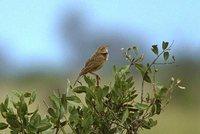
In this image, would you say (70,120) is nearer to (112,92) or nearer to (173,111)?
(112,92)

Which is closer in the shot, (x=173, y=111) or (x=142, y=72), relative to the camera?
(x=142, y=72)

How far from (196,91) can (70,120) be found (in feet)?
76.1

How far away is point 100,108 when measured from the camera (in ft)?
10.8

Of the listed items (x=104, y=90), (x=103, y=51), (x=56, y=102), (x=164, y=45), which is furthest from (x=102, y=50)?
(x=56, y=102)

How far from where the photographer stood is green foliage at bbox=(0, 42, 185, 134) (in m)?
3.27

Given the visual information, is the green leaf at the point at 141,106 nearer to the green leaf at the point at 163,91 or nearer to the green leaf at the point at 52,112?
the green leaf at the point at 163,91

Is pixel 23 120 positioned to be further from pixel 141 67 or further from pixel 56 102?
pixel 141 67

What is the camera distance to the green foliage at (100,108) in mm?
3273

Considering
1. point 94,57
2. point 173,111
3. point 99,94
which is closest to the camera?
point 99,94

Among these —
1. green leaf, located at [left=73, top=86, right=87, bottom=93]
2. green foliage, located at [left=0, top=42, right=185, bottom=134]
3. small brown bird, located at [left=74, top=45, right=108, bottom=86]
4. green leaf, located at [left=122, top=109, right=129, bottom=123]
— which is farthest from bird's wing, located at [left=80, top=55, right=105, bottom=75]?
green leaf, located at [left=122, top=109, right=129, bottom=123]

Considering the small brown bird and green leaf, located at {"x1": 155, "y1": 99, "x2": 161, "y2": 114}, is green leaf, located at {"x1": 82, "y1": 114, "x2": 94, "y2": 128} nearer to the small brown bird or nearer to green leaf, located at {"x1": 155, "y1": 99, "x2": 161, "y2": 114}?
green leaf, located at {"x1": 155, "y1": 99, "x2": 161, "y2": 114}

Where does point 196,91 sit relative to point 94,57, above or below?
below

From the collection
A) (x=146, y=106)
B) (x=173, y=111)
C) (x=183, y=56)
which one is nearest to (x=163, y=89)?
(x=146, y=106)

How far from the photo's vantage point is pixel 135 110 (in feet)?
11.3
